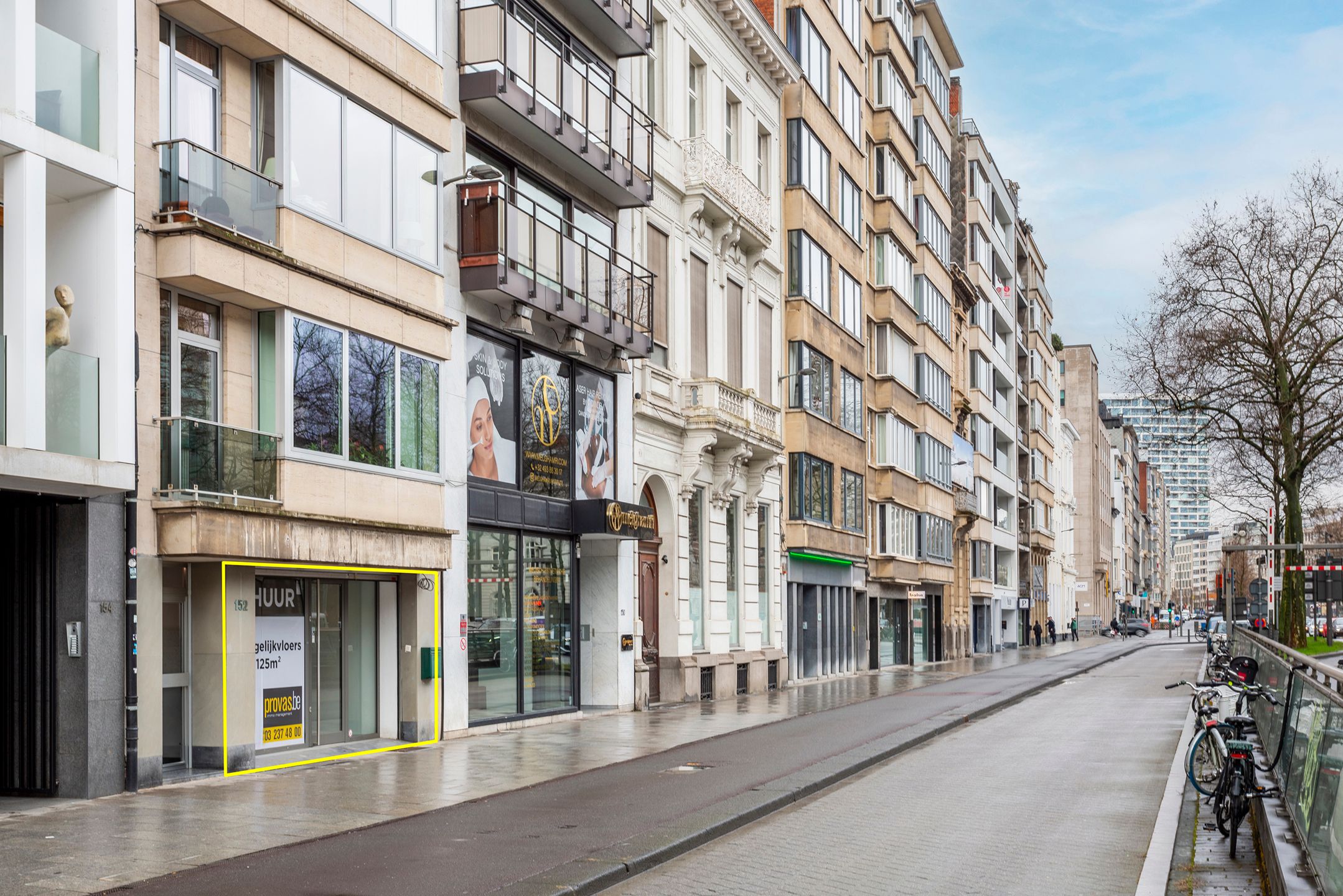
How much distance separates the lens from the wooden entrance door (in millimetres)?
27609

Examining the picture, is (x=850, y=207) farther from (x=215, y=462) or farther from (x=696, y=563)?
(x=215, y=462)

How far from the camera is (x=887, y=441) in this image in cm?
4591

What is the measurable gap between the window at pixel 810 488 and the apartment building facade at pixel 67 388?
2352cm

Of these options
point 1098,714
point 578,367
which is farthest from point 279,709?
point 1098,714

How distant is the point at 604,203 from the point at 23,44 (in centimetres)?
1323

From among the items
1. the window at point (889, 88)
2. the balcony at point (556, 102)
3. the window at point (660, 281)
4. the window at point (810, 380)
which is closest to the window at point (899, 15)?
the window at point (889, 88)

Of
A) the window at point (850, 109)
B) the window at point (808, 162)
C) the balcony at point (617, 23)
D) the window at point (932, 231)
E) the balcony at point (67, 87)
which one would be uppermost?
the window at point (850, 109)

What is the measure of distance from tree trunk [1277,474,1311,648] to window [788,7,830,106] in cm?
2152

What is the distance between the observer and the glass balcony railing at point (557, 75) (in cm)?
2100

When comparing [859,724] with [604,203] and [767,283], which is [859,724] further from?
[767,283]

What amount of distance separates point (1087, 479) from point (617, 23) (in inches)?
4304

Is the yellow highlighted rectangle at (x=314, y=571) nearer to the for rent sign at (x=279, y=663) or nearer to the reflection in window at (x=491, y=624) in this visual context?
the for rent sign at (x=279, y=663)

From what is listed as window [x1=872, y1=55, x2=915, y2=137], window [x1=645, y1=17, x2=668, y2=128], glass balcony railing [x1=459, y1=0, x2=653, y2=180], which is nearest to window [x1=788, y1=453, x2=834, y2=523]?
window [x1=645, y1=17, x2=668, y2=128]

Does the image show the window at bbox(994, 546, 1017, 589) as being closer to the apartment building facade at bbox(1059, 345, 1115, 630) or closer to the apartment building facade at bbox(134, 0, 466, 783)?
the apartment building facade at bbox(1059, 345, 1115, 630)
